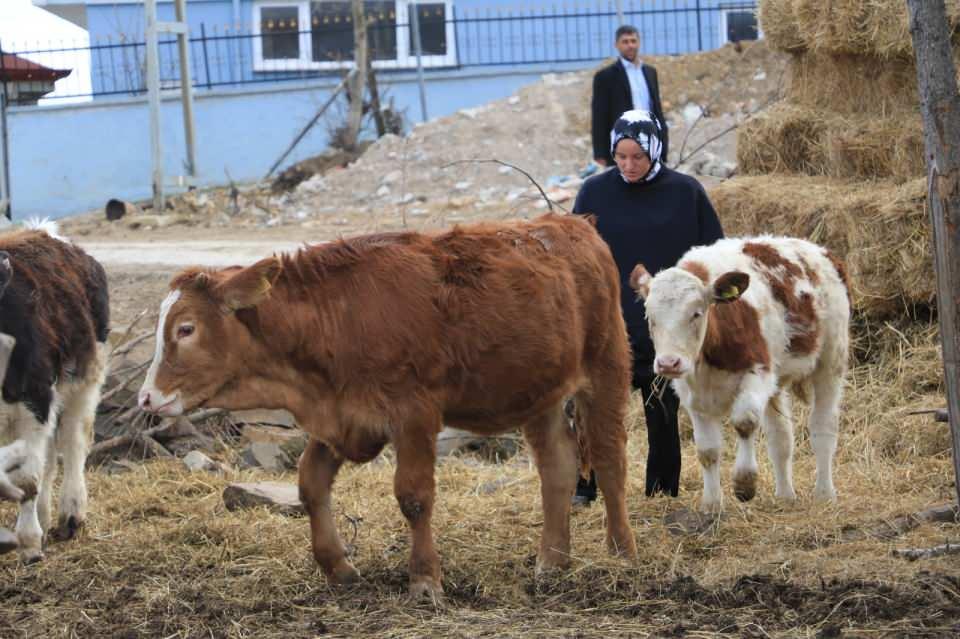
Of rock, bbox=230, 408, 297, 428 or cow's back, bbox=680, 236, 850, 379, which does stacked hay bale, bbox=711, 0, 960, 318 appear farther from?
rock, bbox=230, 408, 297, 428

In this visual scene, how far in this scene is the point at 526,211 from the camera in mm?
19531

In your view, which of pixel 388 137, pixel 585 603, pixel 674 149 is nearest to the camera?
pixel 585 603

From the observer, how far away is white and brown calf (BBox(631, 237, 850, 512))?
300 inches

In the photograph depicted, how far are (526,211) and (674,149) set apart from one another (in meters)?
3.86

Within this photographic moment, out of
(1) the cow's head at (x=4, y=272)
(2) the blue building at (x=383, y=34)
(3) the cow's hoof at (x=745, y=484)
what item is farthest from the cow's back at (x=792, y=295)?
(2) the blue building at (x=383, y=34)

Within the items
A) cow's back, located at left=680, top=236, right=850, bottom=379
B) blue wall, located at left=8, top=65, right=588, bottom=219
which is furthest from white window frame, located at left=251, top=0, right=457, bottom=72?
cow's back, located at left=680, top=236, right=850, bottom=379

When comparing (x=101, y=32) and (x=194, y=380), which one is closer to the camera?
(x=194, y=380)

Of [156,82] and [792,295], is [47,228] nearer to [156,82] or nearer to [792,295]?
[792,295]

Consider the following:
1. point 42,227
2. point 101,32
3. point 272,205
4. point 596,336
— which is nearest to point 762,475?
point 596,336

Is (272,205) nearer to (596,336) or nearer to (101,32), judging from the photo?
(101,32)

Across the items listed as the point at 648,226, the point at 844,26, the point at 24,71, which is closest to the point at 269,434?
the point at 648,226

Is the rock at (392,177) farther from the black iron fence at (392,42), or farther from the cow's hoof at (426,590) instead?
the cow's hoof at (426,590)

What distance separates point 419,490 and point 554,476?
95 cm

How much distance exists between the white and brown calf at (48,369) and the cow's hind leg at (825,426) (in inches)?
176
